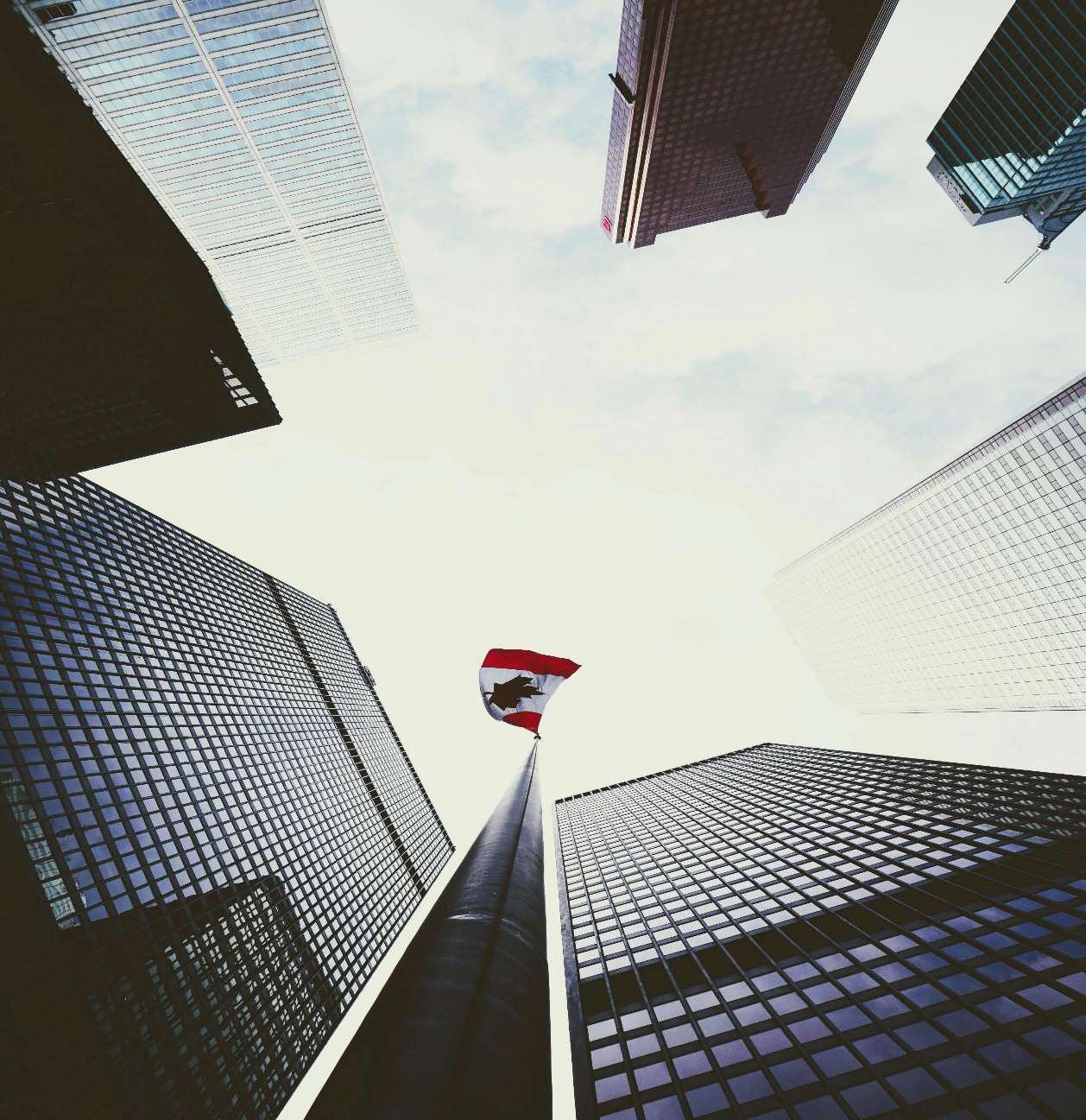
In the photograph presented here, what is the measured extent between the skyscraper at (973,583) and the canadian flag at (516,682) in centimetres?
9921

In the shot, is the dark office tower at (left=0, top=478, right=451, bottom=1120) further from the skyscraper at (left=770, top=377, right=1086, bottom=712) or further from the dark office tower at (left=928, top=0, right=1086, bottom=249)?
the dark office tower at (left=928, top=0, right=1086, bottom=249)

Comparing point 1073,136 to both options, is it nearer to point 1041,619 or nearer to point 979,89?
point 979,89

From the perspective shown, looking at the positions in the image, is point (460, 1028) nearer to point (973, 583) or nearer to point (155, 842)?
point (155, 842)

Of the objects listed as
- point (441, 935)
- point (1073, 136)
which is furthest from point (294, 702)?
point (1073, 136)

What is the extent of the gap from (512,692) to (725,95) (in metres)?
108

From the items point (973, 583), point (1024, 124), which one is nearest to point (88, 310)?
point (973, 583)

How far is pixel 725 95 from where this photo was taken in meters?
95.0

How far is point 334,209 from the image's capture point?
10025 cm

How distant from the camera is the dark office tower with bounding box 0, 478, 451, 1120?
3909cm

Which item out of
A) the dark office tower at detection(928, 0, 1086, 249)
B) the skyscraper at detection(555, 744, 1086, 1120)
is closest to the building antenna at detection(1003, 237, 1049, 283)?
the dark office tower at detection(928, 0, 1086, 249)

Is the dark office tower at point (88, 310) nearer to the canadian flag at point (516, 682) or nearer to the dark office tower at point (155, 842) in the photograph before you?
the dark office tower at point (155, 842)

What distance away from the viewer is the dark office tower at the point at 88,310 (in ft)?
118

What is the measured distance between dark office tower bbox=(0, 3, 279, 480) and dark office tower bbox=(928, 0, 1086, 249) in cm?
12268

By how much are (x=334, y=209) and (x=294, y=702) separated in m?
82.0
